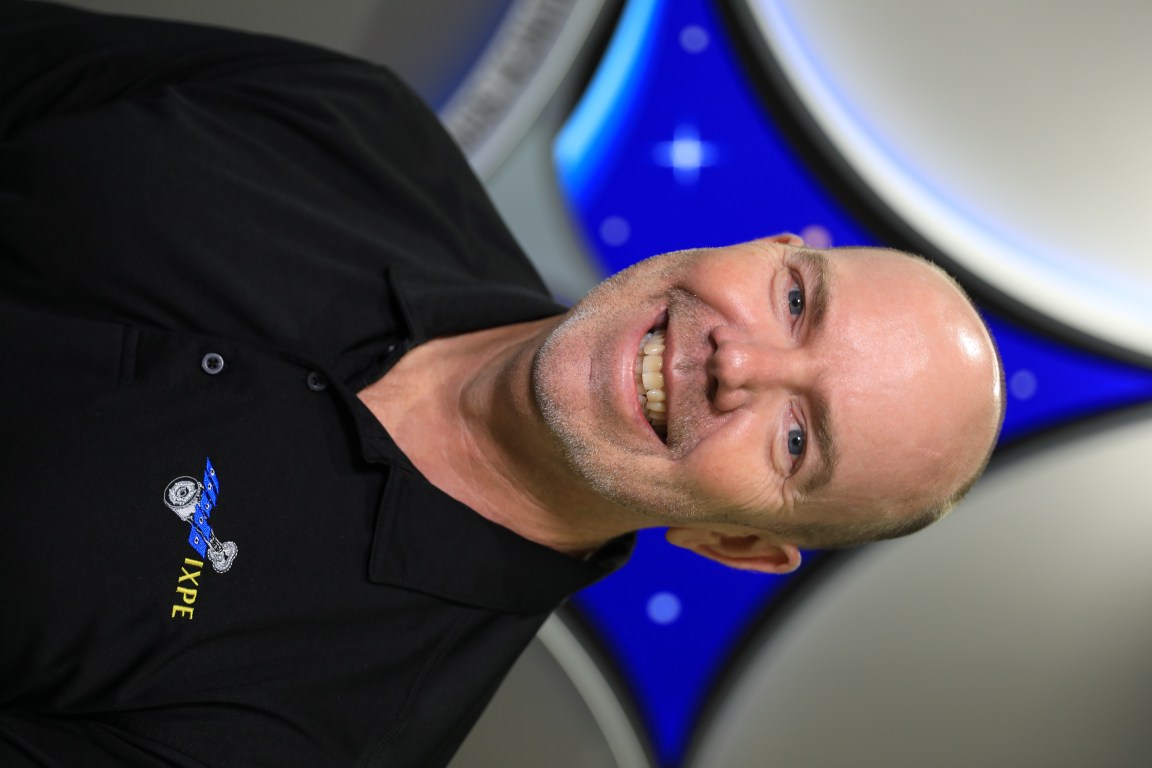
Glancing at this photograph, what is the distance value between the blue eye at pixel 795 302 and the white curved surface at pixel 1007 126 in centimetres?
68

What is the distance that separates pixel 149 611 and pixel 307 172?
0.79m

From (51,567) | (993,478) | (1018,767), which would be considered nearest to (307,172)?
(51,567)

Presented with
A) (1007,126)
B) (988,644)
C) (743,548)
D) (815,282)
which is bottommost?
(988,644)

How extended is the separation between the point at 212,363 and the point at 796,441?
856mm

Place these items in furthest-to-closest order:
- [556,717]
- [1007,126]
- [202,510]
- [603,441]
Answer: [556,717]
[1007,126]
[603,441]
[202,510]

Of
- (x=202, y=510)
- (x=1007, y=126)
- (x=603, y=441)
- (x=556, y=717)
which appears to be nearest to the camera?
(x=202, y=510)

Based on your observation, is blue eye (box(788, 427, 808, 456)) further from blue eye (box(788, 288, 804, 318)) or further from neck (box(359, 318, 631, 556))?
neck (box(359, 318, 631, 556))

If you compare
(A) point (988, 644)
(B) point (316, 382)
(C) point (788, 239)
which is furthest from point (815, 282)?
(A) point (988, 644)

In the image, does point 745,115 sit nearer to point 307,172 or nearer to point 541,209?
point 541,209

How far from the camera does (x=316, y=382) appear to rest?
137cm

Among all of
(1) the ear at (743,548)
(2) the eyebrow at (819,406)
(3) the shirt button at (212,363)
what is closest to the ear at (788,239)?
(2) the eyebrow at (819,406)

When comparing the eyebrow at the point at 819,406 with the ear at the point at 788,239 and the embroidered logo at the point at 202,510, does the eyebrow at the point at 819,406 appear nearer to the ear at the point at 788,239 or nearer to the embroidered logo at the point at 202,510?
the ear at the point at 788,239

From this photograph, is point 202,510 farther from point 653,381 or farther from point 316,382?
point 653,381

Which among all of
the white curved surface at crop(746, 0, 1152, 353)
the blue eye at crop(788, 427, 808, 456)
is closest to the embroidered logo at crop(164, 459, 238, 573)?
the blue eye at crop(788, 427, 808, 456)
